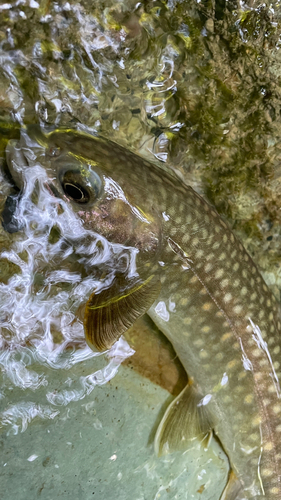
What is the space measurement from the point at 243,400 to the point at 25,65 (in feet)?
8.62

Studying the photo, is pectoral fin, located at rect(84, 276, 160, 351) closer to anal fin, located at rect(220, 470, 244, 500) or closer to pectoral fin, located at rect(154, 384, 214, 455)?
pectoral fin, located at rect(154, 384, 214, 455)

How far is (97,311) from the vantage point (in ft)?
7.54

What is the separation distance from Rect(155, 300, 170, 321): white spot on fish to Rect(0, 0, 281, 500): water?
0.24 meters

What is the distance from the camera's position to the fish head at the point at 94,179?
2.13 metres

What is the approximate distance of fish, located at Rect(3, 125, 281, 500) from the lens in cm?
222

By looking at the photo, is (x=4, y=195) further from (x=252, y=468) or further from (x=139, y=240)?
(x=252, y=468)

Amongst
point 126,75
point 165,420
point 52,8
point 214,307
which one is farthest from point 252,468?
point 52,8

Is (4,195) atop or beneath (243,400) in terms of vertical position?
atop

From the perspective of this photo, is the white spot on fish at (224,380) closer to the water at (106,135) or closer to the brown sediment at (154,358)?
the brown sediment at (154,358)

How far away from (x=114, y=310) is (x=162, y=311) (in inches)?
18.1

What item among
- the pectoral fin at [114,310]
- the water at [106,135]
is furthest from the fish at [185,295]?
the water at [106,135]

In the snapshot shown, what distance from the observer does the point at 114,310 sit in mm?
2305

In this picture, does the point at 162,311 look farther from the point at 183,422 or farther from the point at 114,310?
the point at 183,422

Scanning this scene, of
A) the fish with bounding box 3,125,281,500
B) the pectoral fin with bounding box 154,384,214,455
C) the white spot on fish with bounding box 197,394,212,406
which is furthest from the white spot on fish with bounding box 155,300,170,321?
the white spot on fish with bounding box 197,394,212,406
